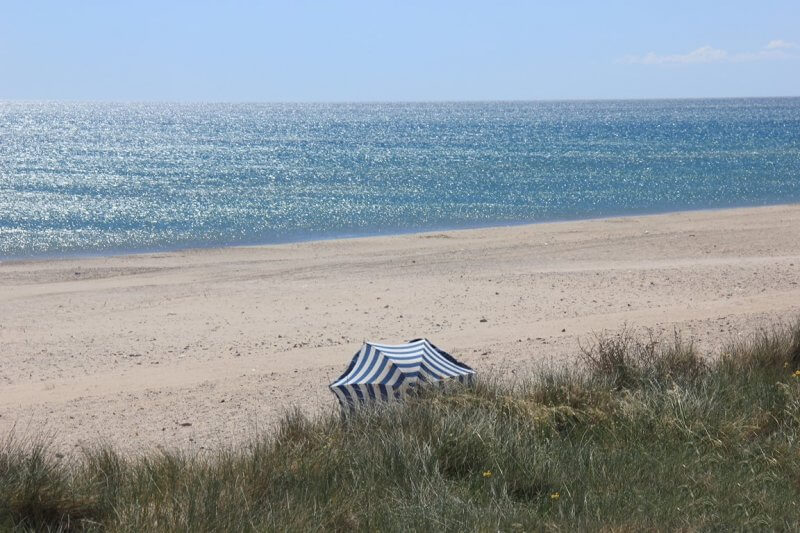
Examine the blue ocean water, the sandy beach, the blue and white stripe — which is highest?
the blue and white stripe

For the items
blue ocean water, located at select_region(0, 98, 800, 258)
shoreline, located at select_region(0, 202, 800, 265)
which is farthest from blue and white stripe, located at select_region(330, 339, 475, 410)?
blue ocean water, located at select_region(0, 98, 800, 258)

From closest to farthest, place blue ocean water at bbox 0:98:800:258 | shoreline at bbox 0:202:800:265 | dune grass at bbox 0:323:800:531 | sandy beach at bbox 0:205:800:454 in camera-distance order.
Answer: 1. dune grass at bbox 0:323:800:531
2. sandy beach at bbox 0:205:800:454
3. shoreline at bbox 0:202:800:265
4. blue ocean water at bbox 0:98:800:258

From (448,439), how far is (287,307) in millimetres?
9267

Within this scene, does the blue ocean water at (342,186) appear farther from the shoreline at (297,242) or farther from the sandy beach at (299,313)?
the sandy beach at (299,313)

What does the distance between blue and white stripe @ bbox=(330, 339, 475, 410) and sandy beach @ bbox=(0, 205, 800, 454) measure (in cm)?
48

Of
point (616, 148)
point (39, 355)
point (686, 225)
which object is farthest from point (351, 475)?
point (616, 148)

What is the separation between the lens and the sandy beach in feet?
31.9

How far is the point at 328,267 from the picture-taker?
789 inches

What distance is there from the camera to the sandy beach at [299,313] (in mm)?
9719

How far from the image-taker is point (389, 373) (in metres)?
8.08

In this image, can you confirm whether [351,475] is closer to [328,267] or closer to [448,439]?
[448,439]

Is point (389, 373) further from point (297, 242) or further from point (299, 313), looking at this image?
point (297, 242)

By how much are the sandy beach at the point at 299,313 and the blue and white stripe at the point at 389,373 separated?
1.56 feet

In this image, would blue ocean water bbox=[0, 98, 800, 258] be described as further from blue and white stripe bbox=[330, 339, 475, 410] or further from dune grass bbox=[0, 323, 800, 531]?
dune grass bbox=[0, 323, 800, 531]
